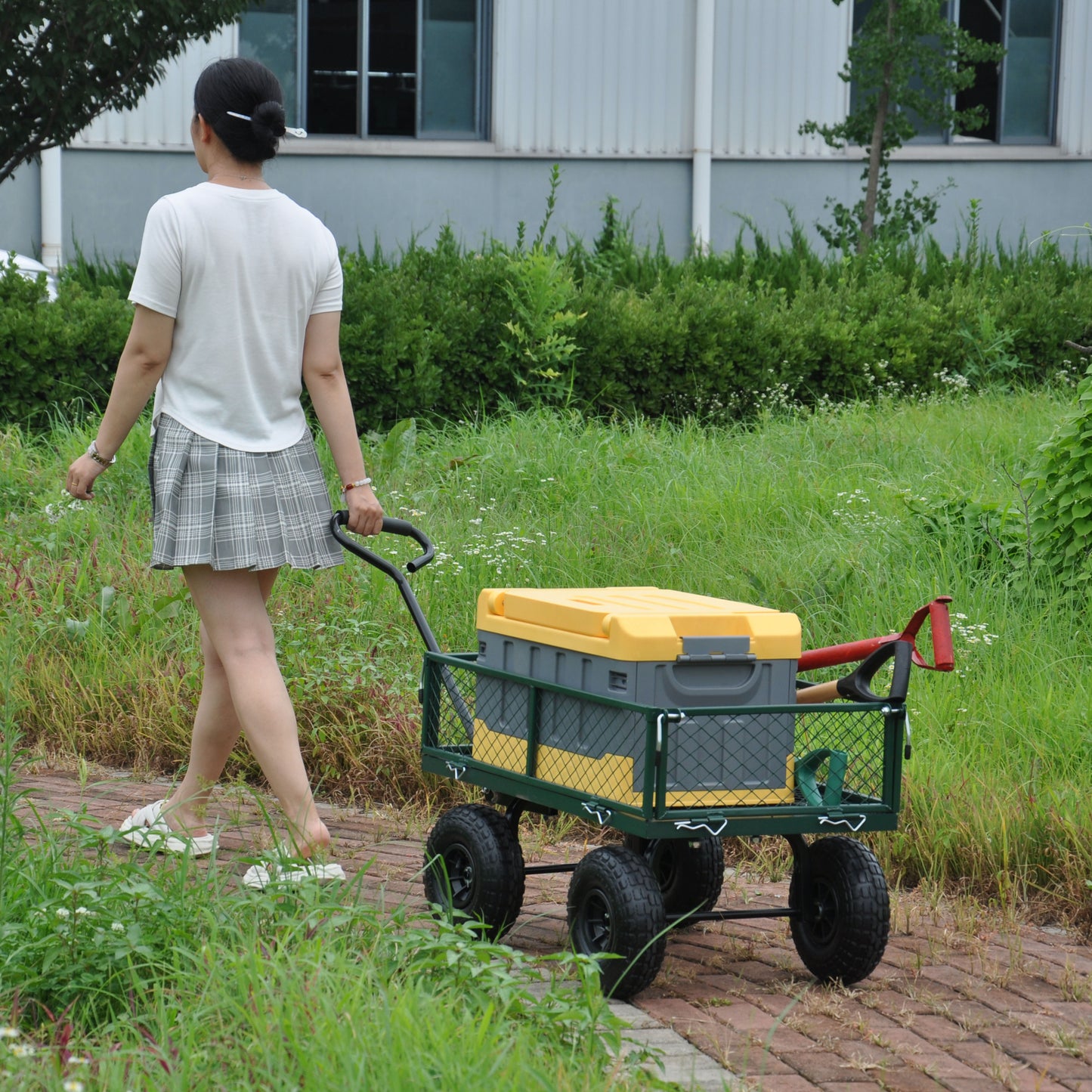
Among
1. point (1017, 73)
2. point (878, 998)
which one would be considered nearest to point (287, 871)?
point (878, 998)

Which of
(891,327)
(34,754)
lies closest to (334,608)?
(34,754)

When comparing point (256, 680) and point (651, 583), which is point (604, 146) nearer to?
point (651, 583)

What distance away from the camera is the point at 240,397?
12.5ft

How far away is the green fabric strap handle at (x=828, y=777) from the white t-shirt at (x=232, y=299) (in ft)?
5.07

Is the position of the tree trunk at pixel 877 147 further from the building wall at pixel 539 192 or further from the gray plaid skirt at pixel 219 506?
the gray plaid skirt at pixel 219 506

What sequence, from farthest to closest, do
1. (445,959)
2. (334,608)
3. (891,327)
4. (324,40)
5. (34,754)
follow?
(324,40) → (891,327) → (334,608) → (34,754) → (445,959)

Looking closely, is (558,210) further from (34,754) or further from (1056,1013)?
(1056,1013)

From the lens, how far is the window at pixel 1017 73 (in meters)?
17.5

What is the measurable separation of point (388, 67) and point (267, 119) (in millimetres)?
13428

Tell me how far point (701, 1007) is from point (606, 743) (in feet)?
1.98

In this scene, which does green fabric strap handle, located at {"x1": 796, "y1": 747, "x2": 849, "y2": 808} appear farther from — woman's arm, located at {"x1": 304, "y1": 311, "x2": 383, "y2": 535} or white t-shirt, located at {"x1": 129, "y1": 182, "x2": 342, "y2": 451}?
white t-shirt, located at {"x1": 129, "y1": 182, "x2": 342, "y2": 451}

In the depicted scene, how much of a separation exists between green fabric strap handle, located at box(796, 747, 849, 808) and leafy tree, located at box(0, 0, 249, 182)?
22.0 feet

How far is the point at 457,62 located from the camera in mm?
16594

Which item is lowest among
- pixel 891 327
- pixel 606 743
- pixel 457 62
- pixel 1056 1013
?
pixel 1056 1013
